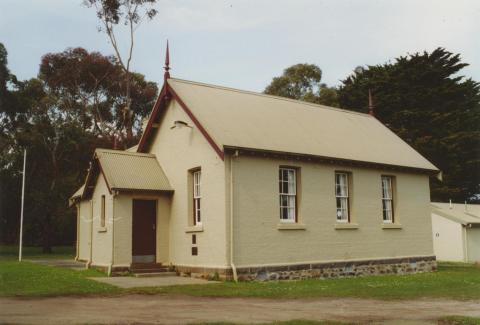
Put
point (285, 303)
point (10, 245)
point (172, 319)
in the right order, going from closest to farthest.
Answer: point (172, 319), point (285, 303), point (10, 245)

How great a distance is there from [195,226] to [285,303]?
7.33 meters

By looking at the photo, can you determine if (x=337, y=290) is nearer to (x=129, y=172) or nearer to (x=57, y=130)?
(x=129, y=172)

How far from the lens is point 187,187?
19938 millimetres

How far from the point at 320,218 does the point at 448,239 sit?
17247 mm

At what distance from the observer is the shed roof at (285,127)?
62.2 ft

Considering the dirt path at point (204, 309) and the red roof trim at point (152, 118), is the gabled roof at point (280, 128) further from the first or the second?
the dirt path at point (204, 309)

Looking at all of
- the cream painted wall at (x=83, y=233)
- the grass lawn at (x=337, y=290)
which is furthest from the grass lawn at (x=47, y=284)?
the cream painted wall at (x=83, y=233)

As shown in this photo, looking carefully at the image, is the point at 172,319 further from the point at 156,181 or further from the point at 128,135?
the point at 128,135

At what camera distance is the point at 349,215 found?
21281mm

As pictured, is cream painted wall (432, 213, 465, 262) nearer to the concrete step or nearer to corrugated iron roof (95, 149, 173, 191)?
corrugated iron roof (95, 149, 173, 191)

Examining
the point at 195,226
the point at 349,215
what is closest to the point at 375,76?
the point at 349,215

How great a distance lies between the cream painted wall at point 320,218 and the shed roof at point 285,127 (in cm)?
60

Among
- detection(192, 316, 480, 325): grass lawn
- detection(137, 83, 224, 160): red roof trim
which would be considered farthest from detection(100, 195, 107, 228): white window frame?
detection(192, 316, 480, 325): grass lawn

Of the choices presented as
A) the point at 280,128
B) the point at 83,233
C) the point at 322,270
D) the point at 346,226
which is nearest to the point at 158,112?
the point at 280,128
